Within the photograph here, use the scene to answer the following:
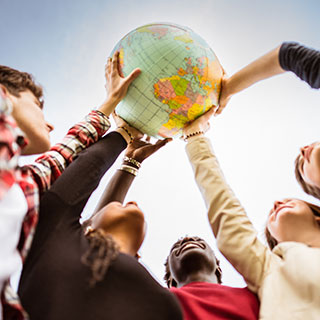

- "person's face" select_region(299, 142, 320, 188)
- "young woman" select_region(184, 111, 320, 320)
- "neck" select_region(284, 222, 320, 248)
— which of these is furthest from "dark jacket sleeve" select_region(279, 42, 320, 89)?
"neck" select_region(284, 222, 320, 248)

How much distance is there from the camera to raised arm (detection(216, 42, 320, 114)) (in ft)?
5.70

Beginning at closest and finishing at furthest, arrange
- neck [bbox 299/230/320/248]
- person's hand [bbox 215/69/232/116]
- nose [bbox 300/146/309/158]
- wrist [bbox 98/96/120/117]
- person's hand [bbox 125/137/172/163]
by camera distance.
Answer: neck [bbox 299/230/320/248] < nose [bbox 300/146/309/158] < wrist [bbox 98/96/120/117] < person's hand [bbox 215/69/232/116] < person's hand [bbox 125/137/172/163]

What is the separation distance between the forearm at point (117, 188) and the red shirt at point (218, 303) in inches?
36.5

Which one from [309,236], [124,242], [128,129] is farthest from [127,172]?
[309,236]

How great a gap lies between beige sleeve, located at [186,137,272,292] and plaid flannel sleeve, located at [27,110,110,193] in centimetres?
73

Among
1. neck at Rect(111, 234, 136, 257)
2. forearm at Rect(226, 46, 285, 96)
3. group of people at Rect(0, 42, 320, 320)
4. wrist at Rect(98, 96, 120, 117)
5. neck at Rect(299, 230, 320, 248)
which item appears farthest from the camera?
wrist at Rect(98, 96, 120, 117)

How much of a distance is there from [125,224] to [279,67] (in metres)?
1.51

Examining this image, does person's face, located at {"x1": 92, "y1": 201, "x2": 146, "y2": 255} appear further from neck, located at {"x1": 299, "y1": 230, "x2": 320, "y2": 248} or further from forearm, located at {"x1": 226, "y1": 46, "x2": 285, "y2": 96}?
forearm, located at {"x1": 226, "y1": 46, "x2": 285, "y2": 96}

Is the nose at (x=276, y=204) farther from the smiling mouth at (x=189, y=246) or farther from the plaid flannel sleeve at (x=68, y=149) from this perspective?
the plaid flannel sleeve at (x=68, y=149)

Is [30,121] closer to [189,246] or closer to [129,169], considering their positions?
[129,169]

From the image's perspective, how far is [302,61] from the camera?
1.77 m

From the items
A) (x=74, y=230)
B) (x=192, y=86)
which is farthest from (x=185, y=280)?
(x=192, y=86)

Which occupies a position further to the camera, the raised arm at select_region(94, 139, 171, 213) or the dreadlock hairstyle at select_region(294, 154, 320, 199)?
the raised arm at select_region(94, 139, 171, 213)

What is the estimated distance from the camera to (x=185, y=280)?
93.9 inches
